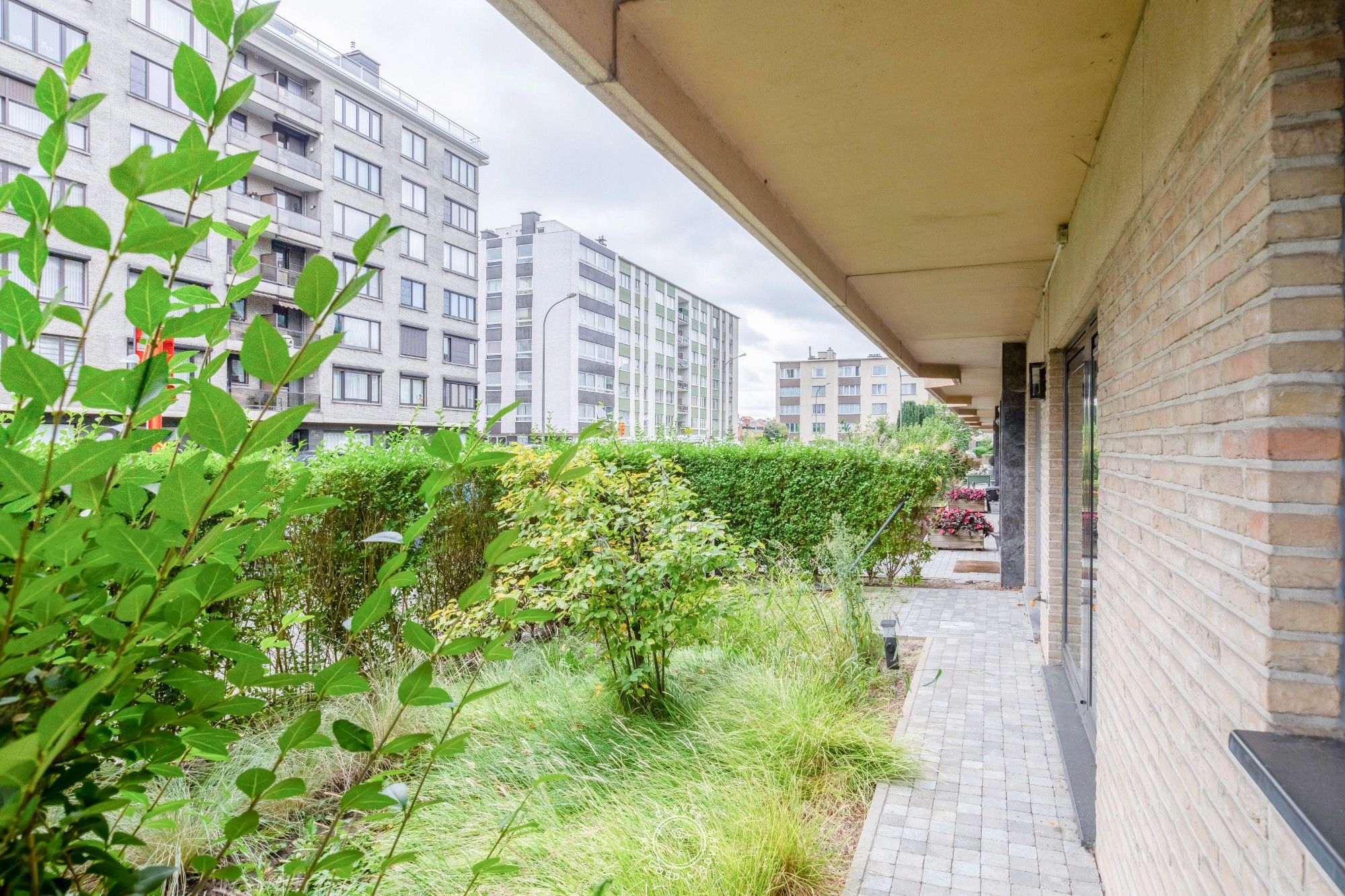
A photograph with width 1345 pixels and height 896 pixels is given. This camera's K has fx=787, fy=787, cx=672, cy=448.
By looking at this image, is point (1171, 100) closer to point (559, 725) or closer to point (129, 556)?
point (129, 556)

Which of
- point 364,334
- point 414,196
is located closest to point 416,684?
point 364,334

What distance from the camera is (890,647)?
6.03 m

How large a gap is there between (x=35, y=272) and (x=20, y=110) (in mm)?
27773

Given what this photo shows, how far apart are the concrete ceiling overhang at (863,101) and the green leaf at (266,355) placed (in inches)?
55.2

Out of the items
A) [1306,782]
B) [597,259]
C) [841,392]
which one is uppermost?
[597,259]

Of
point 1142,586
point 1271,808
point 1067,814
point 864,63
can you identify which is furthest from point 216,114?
point 1067,814

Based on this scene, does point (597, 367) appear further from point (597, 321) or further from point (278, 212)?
point (278, 212)

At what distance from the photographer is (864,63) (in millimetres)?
2395

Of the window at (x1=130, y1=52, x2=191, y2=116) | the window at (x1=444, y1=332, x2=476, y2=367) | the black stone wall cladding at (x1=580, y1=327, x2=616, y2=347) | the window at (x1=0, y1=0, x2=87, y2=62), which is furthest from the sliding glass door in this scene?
the black stone wall cladding at (x1=580, y1=327, x2=616, y2=347)

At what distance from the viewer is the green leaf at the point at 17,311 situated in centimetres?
62

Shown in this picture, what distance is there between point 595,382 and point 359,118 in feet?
93.2

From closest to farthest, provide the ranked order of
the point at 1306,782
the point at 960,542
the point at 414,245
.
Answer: the point at 1306,782 → the point at 960,542 → the point at 414,245

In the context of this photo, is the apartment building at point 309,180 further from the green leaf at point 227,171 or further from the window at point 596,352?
the green leaf at point 227,171

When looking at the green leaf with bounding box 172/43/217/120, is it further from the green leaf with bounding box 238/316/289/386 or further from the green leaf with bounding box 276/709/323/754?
the green leaf with bounding box 276/709/323/754
